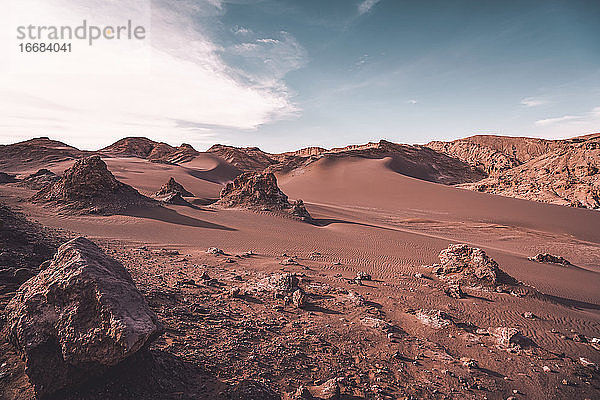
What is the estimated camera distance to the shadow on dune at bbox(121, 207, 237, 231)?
977 cm

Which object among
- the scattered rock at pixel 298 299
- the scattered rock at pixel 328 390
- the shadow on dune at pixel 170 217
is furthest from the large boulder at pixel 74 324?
the shadow on dune at pixel 170 217

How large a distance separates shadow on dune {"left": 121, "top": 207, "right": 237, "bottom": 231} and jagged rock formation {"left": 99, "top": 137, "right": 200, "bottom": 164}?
153 ft

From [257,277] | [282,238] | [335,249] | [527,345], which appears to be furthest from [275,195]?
[527,345]

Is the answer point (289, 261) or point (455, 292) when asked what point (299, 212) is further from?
point (455, 292)

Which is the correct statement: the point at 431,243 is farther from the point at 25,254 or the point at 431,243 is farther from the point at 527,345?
the point at 25,254

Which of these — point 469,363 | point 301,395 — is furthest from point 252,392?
point 469,363

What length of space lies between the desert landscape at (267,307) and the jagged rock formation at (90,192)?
0.18 ft

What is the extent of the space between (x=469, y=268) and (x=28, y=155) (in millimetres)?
50610

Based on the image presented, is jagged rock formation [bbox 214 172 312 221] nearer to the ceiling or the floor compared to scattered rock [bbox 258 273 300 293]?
nearer to the ceiling

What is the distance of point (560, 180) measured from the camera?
22109 mm

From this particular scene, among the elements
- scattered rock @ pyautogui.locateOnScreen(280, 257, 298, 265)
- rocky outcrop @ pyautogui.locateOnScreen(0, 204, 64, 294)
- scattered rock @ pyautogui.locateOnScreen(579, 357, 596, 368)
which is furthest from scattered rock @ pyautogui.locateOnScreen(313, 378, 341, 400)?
scattered rock @ pyautogui.locateOnScreen(280, 257, 298, 265)

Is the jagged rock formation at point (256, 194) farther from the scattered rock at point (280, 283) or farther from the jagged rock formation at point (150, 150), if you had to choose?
the jagged rock formation at point (150, 150)

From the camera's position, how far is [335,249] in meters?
8.15

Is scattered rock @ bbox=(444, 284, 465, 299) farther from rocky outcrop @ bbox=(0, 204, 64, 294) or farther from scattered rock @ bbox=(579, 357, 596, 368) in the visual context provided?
rocky outcrop @ bbox=(0, 204, 64, 294)
